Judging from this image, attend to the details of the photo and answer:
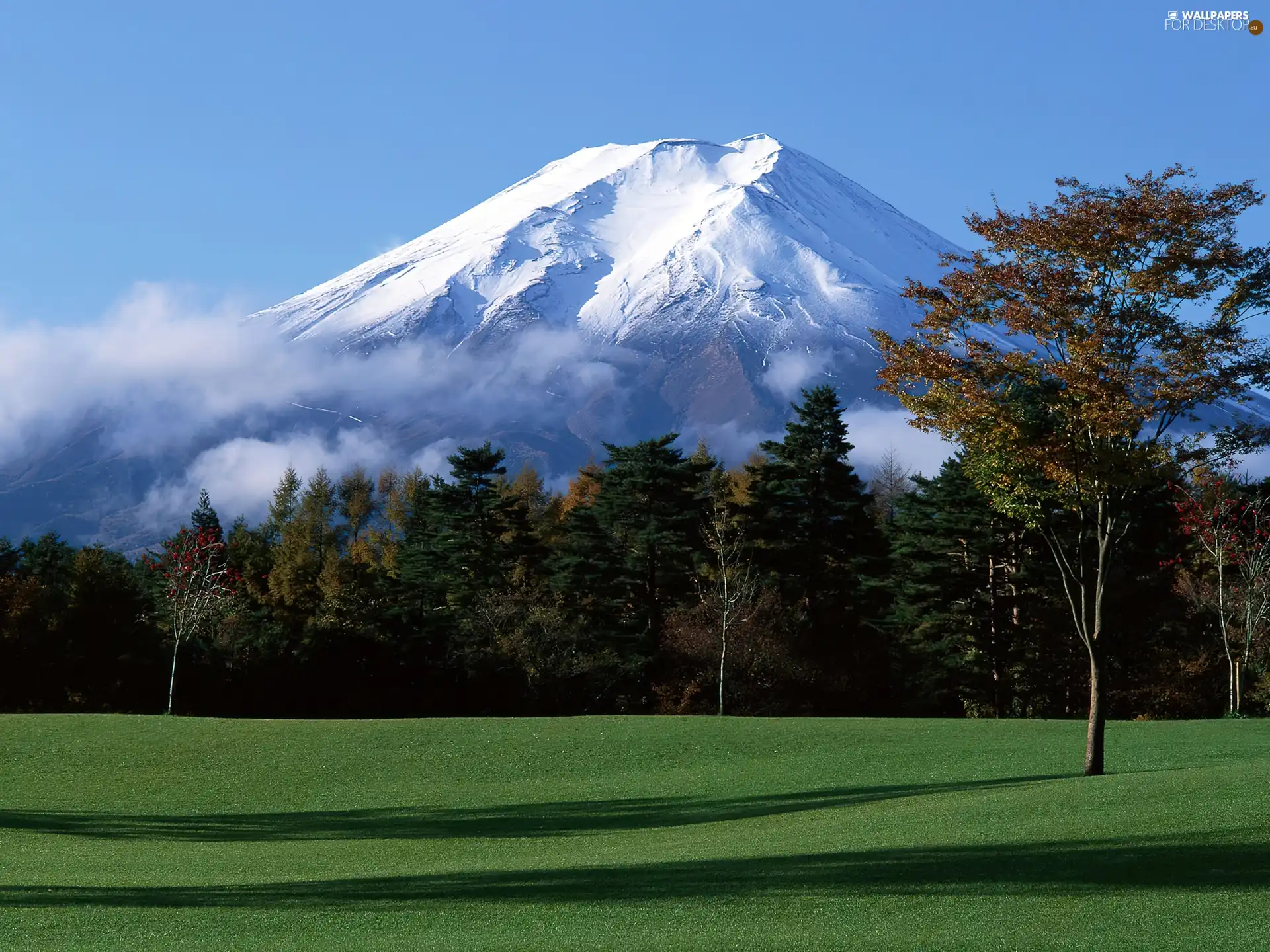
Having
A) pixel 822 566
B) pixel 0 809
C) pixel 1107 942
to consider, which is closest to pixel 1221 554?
pixel 822 566

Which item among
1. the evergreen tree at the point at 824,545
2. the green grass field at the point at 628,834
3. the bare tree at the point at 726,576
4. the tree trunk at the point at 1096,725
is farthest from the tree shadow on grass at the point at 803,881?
the evergreen tree at the point at 824,545

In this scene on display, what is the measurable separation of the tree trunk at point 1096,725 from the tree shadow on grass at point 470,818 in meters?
0.95

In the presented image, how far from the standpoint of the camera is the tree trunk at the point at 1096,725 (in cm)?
1822

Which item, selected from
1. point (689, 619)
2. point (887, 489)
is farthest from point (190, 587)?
point (887, 489)

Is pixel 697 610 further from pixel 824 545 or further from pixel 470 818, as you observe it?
pixel 470 818

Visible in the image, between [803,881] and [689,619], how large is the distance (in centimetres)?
3344

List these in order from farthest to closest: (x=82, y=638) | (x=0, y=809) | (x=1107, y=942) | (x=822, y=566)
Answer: (x=822, y=566) → (x=82, y=638) → (x=0, y=809) → (x=1107, y=942)

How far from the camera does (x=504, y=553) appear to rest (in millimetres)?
49281

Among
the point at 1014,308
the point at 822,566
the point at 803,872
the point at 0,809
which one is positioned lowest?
the point at 0,809

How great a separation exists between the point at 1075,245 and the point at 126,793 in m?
18.7

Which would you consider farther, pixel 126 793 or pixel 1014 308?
pixel 126 793

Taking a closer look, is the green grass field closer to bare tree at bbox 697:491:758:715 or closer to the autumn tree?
the autumn tree

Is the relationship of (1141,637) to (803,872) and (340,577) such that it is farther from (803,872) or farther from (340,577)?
(803,872)

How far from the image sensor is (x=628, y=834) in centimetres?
1684
